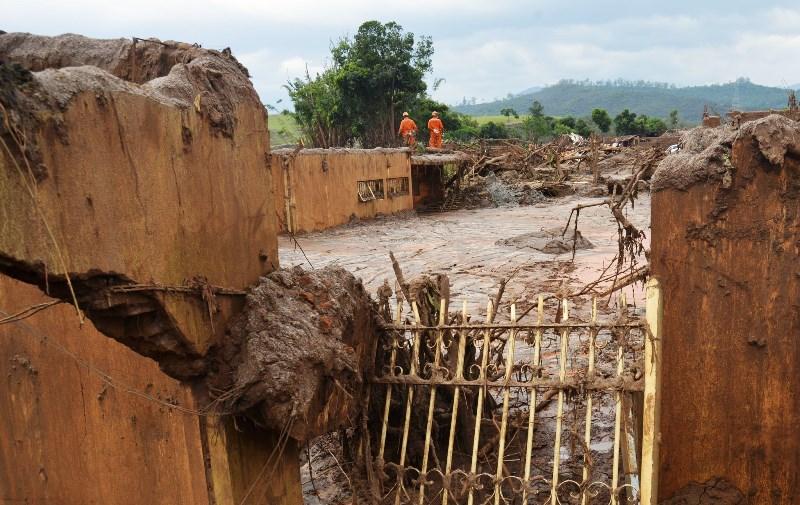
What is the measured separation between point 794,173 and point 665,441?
135cm

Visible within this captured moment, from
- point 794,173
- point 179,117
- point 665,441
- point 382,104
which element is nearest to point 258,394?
point 179,117

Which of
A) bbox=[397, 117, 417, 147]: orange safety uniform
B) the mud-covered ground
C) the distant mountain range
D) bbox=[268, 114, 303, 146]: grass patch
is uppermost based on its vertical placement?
the distant mountain range

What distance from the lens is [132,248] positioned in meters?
2.27

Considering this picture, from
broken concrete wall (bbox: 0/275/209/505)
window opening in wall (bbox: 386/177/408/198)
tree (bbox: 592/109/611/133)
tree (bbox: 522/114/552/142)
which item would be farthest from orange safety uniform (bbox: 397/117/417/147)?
tree (bbox: 592/109/611/133)

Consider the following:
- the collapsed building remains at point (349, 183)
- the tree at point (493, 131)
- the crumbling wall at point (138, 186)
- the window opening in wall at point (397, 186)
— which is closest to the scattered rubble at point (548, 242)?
the collapsed building remains at point (349, 183)

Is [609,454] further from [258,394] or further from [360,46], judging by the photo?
[360,46]

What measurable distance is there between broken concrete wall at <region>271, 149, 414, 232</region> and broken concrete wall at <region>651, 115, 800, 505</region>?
33.9 ft

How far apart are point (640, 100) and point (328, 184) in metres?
121

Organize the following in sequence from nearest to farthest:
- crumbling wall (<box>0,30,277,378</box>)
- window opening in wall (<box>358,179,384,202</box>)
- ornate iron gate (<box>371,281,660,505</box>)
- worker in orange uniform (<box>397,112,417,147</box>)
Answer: crumbling wall (<box>0,30,277,378</box>), ornate iron gate (<box>371,281,660,505</box>), window opening in wall (<box>358,179,384,202</box>), worker in orange uniform (<box>397,112,417,147</box>)

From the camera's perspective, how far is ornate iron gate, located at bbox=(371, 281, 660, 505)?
3018 mm

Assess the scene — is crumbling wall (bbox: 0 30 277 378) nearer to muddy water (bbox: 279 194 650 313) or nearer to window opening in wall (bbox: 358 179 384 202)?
muddy water (bbox: 279 194 650 313)

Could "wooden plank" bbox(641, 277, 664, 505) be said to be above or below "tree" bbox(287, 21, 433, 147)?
below

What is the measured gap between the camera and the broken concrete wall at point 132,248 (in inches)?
77.6

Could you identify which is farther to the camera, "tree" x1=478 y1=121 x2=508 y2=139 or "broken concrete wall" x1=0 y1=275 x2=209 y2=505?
"tree" x1=478 y1=121 x2=508 y2=139
